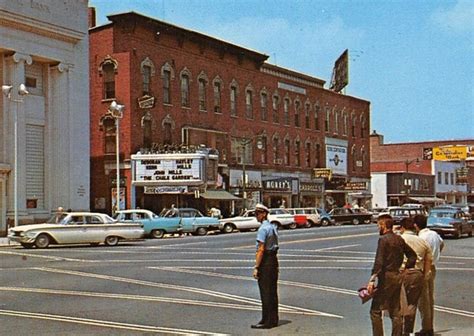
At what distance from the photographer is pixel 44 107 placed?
135 ft

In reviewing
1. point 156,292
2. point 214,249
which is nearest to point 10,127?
point 214,249

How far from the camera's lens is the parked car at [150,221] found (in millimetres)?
37812

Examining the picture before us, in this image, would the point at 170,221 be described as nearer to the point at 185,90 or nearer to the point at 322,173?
the point at 185,90

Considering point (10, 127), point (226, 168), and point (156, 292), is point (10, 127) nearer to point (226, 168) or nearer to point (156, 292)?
point (226, 168)

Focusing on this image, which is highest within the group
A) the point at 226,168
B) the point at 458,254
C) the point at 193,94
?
the point at 193,94

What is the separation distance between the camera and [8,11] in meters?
38.0

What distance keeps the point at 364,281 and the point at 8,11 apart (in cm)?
2675

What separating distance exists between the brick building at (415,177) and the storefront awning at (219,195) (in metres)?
37.8

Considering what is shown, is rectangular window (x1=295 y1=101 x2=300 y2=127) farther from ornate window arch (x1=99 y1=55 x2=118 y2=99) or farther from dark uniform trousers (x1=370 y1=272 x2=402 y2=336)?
dark uniform trousers (x1=370 y1=272 x2=402 y2=336)

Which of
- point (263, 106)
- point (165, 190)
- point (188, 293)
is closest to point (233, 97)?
point (263, 106)

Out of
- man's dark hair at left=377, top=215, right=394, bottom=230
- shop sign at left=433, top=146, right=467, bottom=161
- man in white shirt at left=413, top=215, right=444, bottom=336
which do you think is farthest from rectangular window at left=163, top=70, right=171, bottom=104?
shop sign at left=433, top=146, right=467, bottom=161

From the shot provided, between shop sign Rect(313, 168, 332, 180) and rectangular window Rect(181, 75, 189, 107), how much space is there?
19.8 m

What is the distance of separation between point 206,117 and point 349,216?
13499 mm

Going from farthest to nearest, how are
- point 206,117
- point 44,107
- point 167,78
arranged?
point 206,117 → point 167,78 → point 44,107
